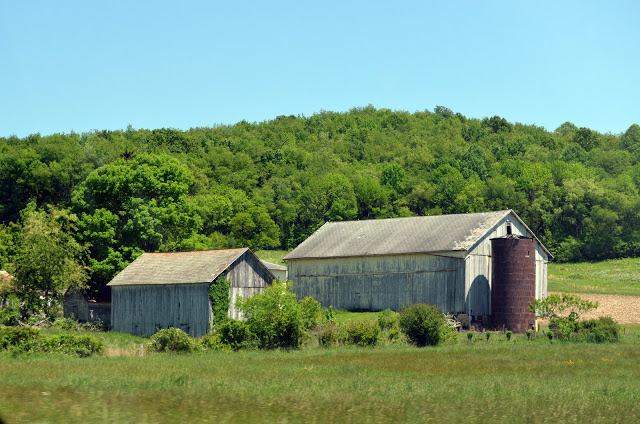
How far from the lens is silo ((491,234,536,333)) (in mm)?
57781

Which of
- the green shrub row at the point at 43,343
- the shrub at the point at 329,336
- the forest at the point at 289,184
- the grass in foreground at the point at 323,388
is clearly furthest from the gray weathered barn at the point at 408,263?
the green shrub row at the point at 43,343

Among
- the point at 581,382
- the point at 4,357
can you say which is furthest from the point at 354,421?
the point at 4,357

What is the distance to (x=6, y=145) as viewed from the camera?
111 meters

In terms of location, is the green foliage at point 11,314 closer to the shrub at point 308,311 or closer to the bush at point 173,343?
the bush at point 173,343

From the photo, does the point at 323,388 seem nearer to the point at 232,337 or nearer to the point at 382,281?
the point at 232,337

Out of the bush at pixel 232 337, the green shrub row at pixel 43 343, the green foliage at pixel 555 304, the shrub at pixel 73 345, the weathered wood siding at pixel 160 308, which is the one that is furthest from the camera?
the weathered wood siding at pixel 160 308

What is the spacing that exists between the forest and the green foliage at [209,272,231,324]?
12.5m

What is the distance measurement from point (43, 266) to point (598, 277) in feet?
210

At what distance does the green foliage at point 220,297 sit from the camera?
53031 millimetres

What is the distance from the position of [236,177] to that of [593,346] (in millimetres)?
97520

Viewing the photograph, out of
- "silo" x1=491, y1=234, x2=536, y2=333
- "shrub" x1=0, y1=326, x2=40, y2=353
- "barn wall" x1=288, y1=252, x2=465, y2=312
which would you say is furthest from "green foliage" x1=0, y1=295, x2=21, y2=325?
"silo" x1=491, y1=234, x2=536, y2=333

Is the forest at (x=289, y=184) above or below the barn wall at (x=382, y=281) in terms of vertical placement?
above

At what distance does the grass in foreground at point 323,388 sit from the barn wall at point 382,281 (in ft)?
70.0

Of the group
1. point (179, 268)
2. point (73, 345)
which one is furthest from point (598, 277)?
point (73, 345)
